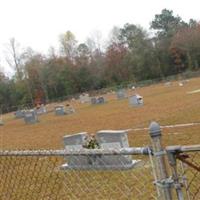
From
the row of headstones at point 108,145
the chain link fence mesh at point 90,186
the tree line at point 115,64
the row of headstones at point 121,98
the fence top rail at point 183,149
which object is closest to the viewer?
the fence top rail at point 183,149

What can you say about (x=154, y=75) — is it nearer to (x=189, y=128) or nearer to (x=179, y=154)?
(x=189, y=128)

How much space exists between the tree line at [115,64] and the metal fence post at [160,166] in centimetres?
7307

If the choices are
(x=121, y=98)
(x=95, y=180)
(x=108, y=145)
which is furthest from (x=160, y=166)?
(x=121, y=98)

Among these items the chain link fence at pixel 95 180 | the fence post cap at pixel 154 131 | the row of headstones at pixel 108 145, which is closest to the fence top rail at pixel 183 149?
the fence post cap at pixel 154 131

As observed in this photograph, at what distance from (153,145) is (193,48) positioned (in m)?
74.8

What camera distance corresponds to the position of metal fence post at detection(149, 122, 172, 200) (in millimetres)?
2934

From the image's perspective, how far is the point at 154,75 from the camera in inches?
3049

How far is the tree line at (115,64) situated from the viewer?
76625 millimetres

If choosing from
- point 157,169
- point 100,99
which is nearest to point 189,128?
point 157,169

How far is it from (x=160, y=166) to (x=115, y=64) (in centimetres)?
7790

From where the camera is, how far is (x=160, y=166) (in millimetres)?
2984

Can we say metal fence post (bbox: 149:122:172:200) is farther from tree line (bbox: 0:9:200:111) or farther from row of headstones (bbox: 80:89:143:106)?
tree line (bbox: 0:9:200:111)

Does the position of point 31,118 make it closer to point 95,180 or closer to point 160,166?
point 95,180

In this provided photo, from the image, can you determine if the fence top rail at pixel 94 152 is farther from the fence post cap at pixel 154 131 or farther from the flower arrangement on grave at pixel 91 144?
the flower arrangement on grave at pixel 91 144
